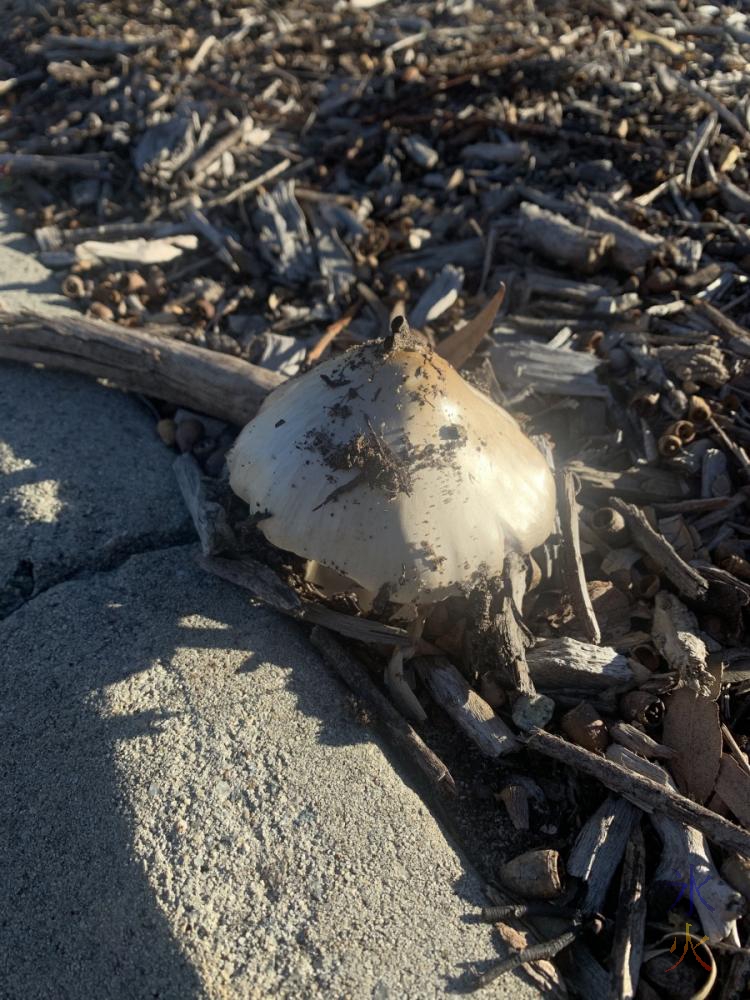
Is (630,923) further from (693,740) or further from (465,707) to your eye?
(465,707)

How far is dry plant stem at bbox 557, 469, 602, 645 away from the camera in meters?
2.63

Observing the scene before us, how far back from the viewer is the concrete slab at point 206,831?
6.29ft

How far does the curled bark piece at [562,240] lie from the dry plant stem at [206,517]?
2092 mm

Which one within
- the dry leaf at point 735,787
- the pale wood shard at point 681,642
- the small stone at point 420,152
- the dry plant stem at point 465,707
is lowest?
the dry plant stem at point 465,707

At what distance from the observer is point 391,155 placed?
4754mm

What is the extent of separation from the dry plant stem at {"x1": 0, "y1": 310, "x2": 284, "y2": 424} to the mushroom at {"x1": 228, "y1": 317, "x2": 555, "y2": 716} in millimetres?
1034

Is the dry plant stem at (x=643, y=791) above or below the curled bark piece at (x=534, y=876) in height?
above

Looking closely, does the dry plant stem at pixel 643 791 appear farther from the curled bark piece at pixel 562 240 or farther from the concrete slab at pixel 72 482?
the curled bark piece at pixel 562 240

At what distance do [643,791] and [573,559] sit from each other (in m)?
0.80

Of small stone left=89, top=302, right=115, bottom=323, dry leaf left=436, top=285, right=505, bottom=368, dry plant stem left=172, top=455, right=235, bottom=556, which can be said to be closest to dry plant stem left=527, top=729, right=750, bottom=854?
dry plant stem left=172, top=455, right=235, bottom=556

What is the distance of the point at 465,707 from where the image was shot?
2422mm

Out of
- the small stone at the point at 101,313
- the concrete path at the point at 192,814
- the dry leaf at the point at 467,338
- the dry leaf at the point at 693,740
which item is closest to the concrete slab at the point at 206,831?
the concrete path at the point at 192,814

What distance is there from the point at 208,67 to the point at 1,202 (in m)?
1.77

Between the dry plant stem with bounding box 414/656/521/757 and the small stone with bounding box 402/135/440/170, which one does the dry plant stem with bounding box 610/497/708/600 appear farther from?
the small stone with bounding box 402/135/440/170
